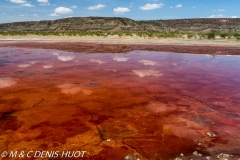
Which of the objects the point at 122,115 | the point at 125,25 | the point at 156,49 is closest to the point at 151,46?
the point at 156,49

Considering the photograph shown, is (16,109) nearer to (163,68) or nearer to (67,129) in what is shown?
(67,129)

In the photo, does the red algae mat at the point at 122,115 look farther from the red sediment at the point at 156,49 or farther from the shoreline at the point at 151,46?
the shoreline at the point at 151,46

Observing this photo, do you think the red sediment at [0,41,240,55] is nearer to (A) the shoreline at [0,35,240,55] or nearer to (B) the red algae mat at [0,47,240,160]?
(A) the shoreline at [0,35,240,55]

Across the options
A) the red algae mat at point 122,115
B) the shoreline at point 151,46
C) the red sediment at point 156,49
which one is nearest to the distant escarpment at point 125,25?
the shoreline at point 151,46

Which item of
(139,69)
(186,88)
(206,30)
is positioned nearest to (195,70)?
(139,69)

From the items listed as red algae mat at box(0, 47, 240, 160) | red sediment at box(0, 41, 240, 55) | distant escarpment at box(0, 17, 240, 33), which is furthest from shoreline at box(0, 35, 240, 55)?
distant escarpment at box(0, 17, 240, 33)

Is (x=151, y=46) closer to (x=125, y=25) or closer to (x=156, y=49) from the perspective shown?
(x=156, y=49)
